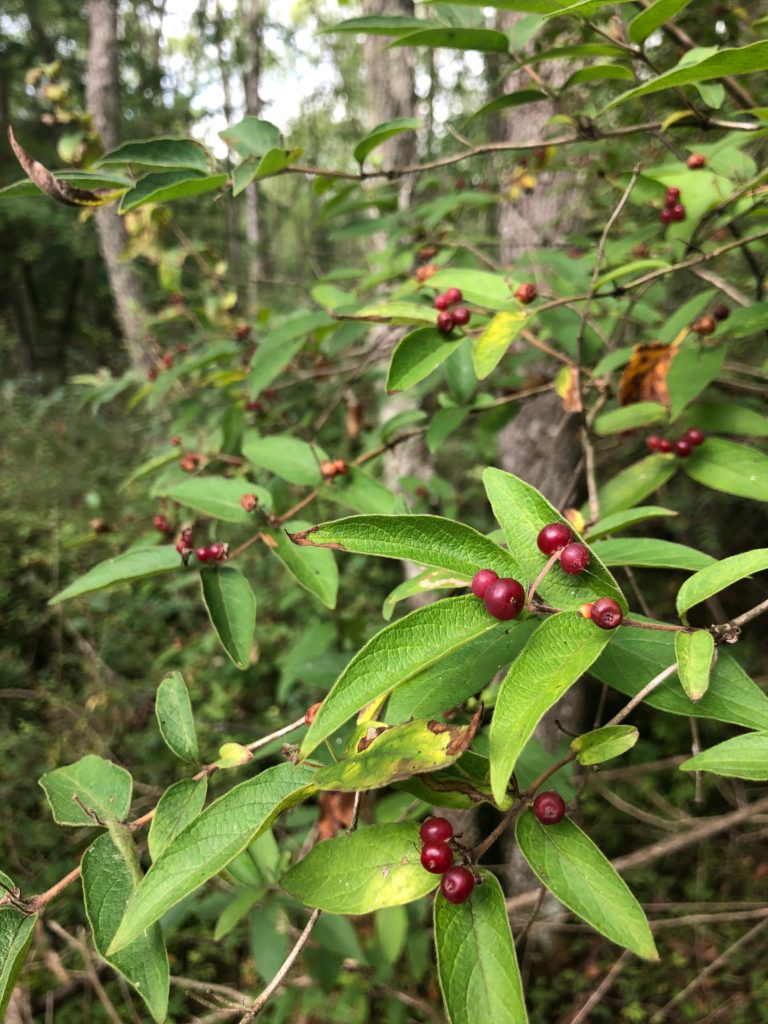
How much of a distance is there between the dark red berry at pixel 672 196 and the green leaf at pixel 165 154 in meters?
1.02

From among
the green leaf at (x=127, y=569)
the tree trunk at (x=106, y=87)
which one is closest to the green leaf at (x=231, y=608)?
the green leaf at (x=127, y=569)

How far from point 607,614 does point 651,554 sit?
0.31 meters

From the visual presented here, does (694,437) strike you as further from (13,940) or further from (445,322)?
(13,940)

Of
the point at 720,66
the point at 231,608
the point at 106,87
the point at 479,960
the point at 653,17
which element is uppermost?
the point at 106,87

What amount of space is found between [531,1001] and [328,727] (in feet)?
9.82

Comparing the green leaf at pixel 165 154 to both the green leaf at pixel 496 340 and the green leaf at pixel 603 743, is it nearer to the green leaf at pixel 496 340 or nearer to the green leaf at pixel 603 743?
the green leaf at pixel 496 340

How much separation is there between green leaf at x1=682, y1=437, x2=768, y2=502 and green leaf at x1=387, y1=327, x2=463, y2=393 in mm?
562

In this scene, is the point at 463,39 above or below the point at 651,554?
above

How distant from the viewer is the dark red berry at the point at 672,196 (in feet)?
4.61

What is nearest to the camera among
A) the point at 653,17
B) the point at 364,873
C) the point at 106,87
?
the point at 364,873

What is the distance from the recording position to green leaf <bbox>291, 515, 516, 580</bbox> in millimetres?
677

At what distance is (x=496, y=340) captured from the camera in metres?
1.17

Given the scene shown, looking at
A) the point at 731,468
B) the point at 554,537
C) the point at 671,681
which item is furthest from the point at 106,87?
the point at 671,681

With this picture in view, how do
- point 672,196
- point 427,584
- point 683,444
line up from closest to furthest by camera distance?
1. point 427,584
2. point 683,444
3. point 672,196
